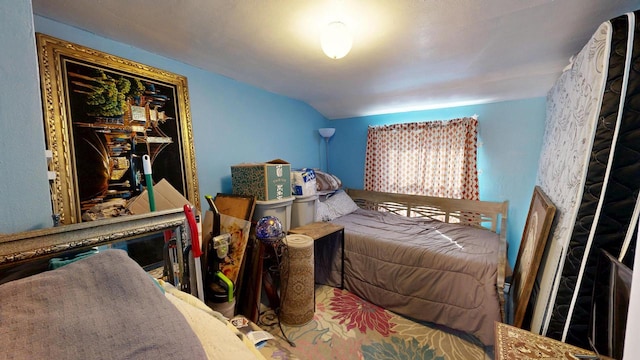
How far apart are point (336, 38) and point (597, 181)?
4.23 feet

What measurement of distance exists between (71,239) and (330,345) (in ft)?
5.39

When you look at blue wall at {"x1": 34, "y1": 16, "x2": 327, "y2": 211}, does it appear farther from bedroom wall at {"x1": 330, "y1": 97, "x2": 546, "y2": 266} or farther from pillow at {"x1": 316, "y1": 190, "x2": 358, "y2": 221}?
bedroom wall at {"x1": 330, "y1": 97, "x2": 546, "y2": 266}

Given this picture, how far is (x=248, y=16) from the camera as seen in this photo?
1201mm

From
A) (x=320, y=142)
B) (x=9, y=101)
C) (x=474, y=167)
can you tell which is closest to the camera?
(x=9, y=101)

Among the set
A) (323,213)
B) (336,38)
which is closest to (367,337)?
(323,213)

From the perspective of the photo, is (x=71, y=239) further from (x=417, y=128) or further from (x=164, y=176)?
(x=417, y=128)

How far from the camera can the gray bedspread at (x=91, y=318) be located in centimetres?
39

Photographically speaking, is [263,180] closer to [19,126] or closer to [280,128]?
[280,128]

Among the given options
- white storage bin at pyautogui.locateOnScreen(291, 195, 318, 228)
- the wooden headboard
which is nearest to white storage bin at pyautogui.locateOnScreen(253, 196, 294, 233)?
white storage bin at pyautogui.locateOnScreen(291, 195, 318, 228)

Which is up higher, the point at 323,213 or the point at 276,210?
the point at 276,210

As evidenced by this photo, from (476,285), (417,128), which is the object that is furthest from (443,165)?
(476,285)

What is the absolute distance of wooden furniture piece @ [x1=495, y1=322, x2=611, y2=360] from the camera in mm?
808

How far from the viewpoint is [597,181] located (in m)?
0.84

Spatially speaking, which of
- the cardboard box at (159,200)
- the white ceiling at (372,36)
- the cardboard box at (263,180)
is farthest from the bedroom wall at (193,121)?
the cardboard box at (159,200)
